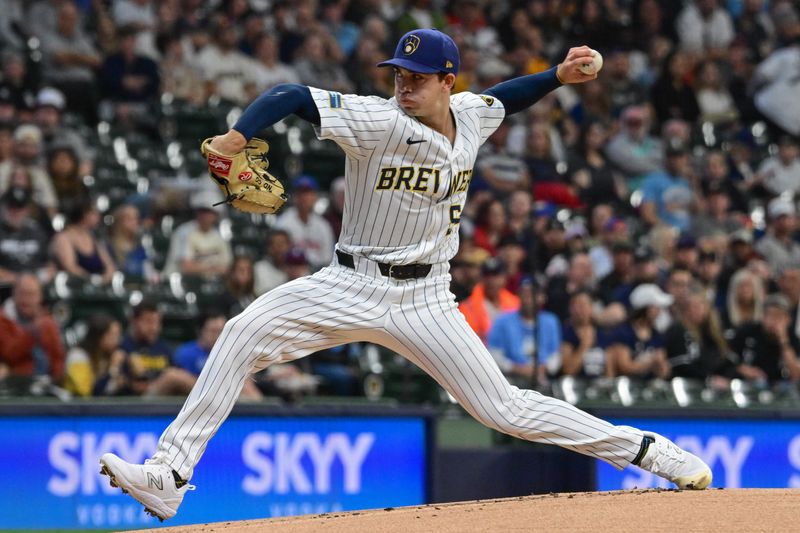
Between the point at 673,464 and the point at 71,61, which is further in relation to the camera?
the point at 71,61

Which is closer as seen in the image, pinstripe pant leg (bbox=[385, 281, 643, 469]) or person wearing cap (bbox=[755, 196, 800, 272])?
pinstripe pant leg (bbox=[385, 281, 643, 469])

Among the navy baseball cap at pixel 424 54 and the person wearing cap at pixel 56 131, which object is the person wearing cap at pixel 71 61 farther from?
the navy baseball cap at pixel 424 54

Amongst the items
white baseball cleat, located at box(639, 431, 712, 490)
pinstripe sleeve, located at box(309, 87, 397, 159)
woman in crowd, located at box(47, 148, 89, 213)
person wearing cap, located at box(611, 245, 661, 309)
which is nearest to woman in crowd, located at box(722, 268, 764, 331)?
person wearing cap, located at box(611, 245, 661, 309)

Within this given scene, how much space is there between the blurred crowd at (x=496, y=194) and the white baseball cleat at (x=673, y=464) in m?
3.02

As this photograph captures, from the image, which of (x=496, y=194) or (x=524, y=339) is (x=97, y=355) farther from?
(x=496, y=194)

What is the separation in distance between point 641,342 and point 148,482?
20.1 ft

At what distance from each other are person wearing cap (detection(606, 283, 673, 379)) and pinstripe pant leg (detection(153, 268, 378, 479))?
5.23 m

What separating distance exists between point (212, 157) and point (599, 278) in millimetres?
6966

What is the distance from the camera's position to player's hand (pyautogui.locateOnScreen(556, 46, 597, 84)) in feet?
18.2

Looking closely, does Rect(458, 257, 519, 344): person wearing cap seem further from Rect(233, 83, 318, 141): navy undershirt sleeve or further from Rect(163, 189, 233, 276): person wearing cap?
Rect(233, 83, 318, 141): navy undershirt sleeve

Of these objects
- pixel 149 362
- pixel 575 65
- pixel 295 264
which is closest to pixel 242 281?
pixel 295 264

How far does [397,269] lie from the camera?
530 cm

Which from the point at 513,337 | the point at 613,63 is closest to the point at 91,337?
the point at 513,337

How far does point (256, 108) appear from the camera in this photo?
192 inches
